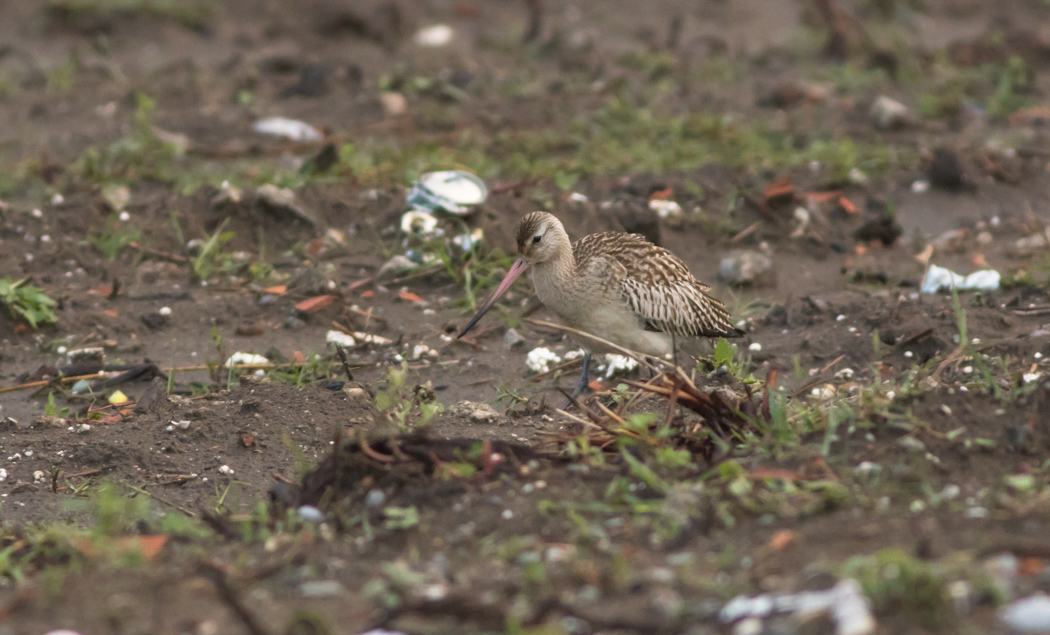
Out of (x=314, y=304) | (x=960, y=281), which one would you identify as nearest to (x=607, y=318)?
(x=314, y=304)

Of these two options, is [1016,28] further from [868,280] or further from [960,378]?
[960,378]

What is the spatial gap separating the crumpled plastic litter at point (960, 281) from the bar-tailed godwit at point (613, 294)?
1450 millimetres

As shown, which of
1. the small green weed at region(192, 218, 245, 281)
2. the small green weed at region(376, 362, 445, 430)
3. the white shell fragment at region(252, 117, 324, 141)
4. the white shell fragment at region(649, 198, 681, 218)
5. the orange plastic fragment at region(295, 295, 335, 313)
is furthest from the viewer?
the white shell fragment at region(252, 117, 324, 141)

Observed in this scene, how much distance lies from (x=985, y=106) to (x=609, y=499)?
7.66 metres

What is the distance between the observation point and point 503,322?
6.51 m

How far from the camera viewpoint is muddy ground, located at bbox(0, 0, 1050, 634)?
296cm

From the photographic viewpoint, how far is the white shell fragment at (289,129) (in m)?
8.87

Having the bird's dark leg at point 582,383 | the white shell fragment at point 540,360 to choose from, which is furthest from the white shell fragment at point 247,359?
the bird's dark leg at point 582,383

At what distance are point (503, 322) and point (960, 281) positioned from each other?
8.54ft

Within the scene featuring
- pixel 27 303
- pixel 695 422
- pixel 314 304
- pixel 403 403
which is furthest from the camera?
pixel 314 304

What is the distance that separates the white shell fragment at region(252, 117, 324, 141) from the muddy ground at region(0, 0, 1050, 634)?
273mm

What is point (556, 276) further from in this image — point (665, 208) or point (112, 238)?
point (112, 238)

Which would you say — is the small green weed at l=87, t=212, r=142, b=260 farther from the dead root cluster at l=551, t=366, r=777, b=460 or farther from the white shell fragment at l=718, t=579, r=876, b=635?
the white shell fragment at l=718, t=579, r=876, b=635

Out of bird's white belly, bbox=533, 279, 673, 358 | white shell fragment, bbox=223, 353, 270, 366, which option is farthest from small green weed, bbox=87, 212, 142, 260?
bird's white belly, bbox=533, 279, 673, 358
